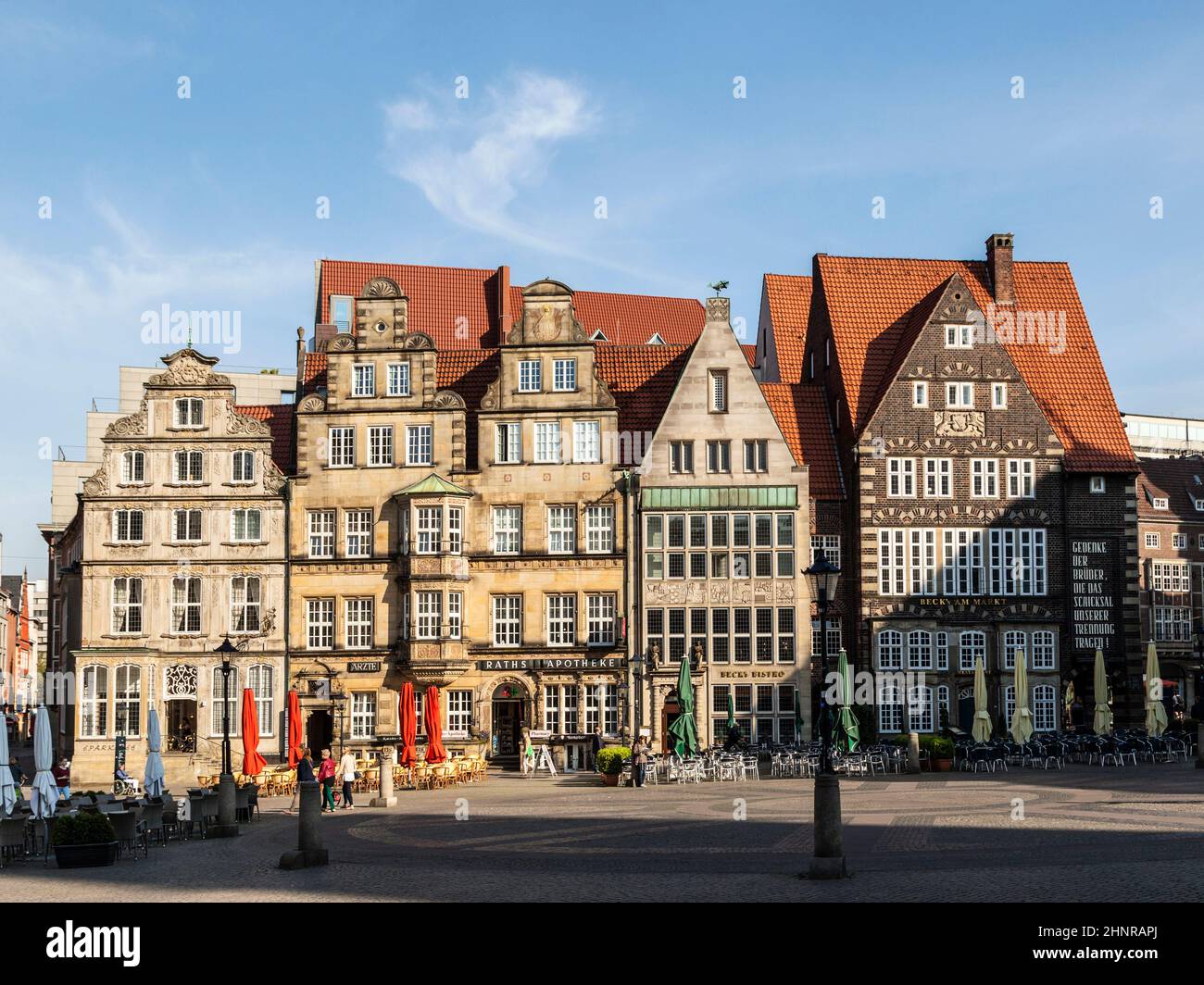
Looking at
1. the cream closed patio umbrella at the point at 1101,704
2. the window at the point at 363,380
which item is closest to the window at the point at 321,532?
the window at the point at 363,380

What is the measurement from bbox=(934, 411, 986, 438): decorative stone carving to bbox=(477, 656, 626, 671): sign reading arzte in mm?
15349

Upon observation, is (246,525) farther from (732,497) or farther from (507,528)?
(732,497)

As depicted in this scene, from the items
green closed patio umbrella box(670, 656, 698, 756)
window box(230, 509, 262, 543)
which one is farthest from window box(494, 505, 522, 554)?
green closed patio umbrella box(670, 656, 698, 756)

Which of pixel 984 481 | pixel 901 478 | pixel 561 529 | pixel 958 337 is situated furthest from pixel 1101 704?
pixel 561 529

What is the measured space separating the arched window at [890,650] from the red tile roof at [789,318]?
15.4 meters

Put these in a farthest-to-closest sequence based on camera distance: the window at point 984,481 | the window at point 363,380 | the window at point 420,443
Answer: the window at point 984,481 < the window at point 363,380 < the window at point 420,443

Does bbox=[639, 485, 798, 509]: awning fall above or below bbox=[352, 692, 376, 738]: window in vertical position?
above

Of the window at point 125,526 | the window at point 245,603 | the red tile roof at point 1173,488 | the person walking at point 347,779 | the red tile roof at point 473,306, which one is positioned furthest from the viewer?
the red tile roof at point 1173,488

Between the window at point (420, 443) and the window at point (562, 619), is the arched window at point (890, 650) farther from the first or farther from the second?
the window at point (420, 443)

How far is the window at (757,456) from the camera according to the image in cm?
5706

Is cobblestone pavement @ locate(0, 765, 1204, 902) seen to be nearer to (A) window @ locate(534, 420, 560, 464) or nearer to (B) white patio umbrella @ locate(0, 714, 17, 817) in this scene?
(B) white patio umbrella @ locate(0, 714, 17, 817)

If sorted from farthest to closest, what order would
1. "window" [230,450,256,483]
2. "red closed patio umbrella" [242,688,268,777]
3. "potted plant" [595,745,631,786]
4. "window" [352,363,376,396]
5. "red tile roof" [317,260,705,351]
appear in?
"red tile roof" [317,260,705,351], "window" [352,363,376,396], "window" [230,450,256,483], "potted plant" [595,745,631,786], "red closed patio umbrella" [242,688,268,777]

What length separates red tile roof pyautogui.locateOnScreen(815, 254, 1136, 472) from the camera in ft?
200

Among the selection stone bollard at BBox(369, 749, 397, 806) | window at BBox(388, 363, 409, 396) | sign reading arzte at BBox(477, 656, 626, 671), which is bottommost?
stone bollard at BBox(369, 749, 397, 806)
